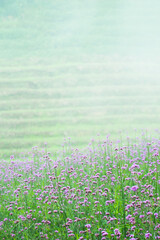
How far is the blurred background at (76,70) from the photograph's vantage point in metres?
8.16

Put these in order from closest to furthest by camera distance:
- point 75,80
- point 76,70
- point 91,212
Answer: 1. point 91,212
2. point 75,80
3. point 76,70

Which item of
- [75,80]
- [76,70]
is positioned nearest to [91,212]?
[75,80]

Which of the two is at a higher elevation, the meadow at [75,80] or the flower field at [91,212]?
the meadow at [75,80]

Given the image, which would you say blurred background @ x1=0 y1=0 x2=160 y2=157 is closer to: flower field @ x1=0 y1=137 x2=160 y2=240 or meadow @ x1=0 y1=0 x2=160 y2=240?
meadow @ x1=0 y1=0 x2=160 y2=240

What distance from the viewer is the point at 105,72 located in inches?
423

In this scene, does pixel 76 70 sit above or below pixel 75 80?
above

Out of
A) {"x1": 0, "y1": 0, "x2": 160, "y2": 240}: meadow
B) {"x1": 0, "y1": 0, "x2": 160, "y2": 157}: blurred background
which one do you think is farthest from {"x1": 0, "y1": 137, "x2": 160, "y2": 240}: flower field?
{"x1": 0, "y1": 0, "x2": 160, "y2": 157}: blurred background

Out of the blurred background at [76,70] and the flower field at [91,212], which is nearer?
the flower field at [91,212]

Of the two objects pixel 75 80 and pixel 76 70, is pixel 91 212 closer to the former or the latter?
pixel 75 80

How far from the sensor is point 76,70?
10.8 metres

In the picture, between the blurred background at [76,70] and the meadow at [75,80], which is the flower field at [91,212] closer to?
the meadow at [75,80]

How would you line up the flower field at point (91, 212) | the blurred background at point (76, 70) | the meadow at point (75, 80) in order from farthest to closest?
the blurred background at point (76, 70), the meadow at point (75, 80), the flower field at point (91, 212)

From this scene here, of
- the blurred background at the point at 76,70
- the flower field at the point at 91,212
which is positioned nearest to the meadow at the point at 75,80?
the blurred background at the point at 76,70

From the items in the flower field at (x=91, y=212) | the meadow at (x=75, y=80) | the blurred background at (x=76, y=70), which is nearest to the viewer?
the flower field at (x=91, y=212)
